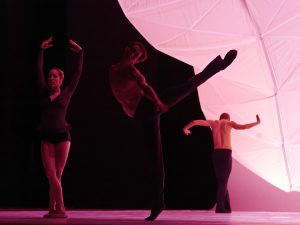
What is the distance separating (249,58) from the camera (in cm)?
704

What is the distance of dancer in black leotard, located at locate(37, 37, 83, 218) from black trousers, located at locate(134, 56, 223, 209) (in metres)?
0.82

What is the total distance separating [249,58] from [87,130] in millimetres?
2703

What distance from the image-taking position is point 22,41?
7.82m

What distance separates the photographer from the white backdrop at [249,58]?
641 cm

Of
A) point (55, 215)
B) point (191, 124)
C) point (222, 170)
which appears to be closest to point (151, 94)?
point (55, 215)

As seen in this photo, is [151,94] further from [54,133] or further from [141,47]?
[54,133]

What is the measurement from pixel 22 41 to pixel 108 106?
→ 1742 millimetres

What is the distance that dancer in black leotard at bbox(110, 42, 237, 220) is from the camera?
161 inches

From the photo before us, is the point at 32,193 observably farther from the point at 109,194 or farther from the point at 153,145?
the point at 153,145

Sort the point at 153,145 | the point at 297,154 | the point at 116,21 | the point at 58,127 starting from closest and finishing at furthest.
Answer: the point at 153,145 < the point at 58,127 < the point at 297,154 < the point at 116,21

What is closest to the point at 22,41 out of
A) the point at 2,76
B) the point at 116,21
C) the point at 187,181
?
the point at 2,76

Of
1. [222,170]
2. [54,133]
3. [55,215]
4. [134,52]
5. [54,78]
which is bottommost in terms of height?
[222,170]

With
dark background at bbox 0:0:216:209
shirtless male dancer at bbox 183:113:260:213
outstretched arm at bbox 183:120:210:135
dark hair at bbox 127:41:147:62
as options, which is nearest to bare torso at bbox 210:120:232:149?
shirtless male dancer at bbox 183:113:260:213

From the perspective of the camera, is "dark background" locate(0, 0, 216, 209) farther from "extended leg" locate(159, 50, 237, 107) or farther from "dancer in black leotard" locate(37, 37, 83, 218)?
"extended leg" locate(159, 50, 237, 107)
